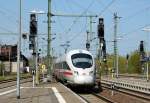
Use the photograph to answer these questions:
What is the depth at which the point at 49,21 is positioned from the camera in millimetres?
48406

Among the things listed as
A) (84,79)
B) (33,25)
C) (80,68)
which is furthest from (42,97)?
(33,25)

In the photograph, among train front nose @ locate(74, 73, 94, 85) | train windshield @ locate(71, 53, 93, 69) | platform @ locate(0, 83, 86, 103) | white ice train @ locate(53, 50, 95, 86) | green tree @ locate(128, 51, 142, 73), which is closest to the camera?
platform @ locate(0, 83, 86, 103)

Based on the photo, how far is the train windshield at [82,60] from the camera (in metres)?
36.6

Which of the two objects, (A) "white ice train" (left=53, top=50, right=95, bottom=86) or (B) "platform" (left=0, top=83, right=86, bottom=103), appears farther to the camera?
(A) "white ice train" (left=53, top=50, right=95, bottom=86)

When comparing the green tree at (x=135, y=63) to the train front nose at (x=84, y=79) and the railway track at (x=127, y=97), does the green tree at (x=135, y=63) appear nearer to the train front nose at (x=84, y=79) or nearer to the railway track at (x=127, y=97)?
the railway track at (x=127, y=97)

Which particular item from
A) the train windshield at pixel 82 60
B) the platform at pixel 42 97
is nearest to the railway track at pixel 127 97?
the train windshield at pixel 82 60

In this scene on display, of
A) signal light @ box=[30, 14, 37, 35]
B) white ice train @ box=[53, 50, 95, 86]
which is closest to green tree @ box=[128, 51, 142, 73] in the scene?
signal light @ box=[30, 14, 37, 35]

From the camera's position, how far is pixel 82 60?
37.1m

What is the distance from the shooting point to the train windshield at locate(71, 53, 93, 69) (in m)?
36.6

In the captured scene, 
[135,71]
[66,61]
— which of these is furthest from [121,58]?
[66,61]

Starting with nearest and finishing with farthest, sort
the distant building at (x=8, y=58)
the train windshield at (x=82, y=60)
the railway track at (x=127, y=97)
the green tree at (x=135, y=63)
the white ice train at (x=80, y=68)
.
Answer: the railway track at (x=127, y=97), the white ice train at (x=80, y=68), the train windshield at (x=82, y=60), the green tree at (x=135, y=63), the distant building at (x=8, y=58)

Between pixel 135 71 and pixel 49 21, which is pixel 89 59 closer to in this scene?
pixel 49 21

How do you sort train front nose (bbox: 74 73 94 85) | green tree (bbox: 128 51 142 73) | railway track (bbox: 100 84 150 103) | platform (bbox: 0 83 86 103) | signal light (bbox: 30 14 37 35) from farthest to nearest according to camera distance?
green tree (bbox: 128 51 142 73), signal light (bbox: 30 14 37 35), train front nose (bbox: 74 73 94 85), railway track (bbox: 100 84 150 103), platform (bbox: 0 83 86 103)

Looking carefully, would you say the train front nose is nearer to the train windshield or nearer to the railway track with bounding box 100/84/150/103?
the train windshield
